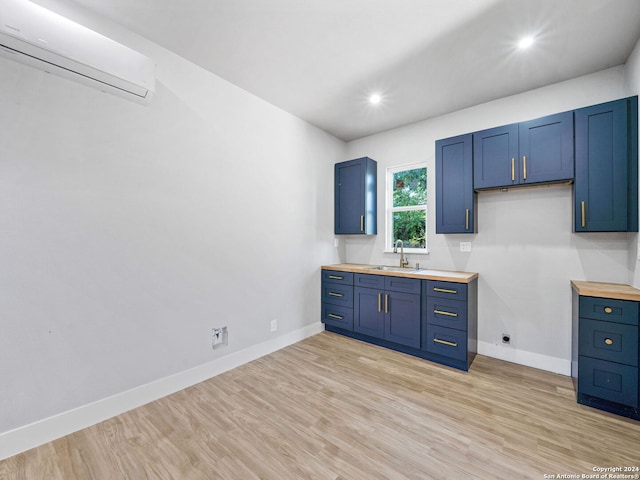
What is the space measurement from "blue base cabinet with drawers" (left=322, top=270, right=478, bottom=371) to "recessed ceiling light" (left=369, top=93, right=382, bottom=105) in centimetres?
202

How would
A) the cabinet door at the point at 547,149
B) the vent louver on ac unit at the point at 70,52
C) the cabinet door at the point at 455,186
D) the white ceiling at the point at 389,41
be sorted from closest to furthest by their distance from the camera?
the vent louver on ac unit at the point at 70,52, the white ceiling at the point at 389,41, the cabinet door at the point at 547,149, the cabinet door at the point at 455,186

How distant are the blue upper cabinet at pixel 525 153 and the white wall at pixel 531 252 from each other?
0.32m

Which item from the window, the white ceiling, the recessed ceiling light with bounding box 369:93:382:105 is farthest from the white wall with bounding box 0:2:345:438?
the window

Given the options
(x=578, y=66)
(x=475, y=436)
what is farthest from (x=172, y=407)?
(x=578, y=66)

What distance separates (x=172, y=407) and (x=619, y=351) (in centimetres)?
336

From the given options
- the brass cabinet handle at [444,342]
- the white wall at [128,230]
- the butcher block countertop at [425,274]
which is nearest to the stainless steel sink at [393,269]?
the butcher block countertop at [425,274]

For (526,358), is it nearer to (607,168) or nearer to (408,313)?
(408,313)

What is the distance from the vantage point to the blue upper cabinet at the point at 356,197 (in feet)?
12.6

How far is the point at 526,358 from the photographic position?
9.37 feet

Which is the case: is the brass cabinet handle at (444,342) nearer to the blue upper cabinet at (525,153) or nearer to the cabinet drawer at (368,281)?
the cabinet drawer at (368,281)

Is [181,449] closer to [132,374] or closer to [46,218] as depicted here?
[132,374]

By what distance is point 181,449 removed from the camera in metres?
1.70

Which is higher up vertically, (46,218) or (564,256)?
(46,218)

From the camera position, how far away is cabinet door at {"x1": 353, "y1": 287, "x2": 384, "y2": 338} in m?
3.31
